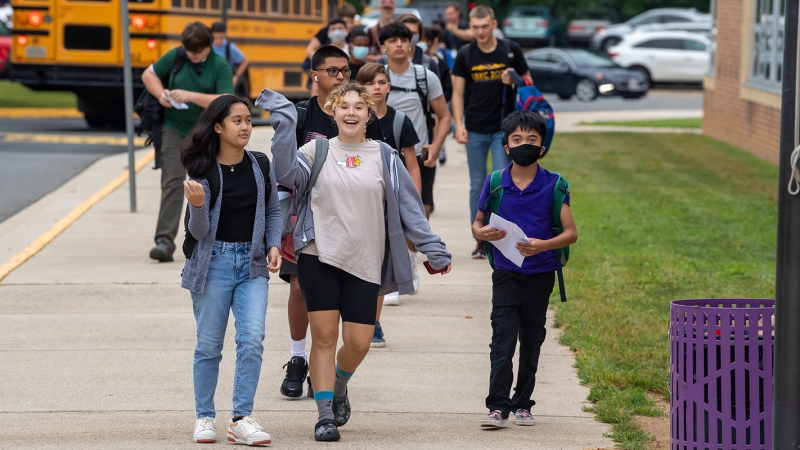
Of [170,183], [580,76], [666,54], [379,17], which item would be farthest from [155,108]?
[666,54]

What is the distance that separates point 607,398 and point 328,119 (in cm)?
191

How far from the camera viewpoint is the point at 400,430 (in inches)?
225

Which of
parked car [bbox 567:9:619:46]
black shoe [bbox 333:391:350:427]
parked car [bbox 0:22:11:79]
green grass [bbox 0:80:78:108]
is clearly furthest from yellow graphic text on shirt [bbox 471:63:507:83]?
parked car [bbox 567:9:619:46]

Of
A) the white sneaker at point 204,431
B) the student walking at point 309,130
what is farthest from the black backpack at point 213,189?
the white sneaker at point 204,431

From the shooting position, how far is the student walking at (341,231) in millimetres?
5441

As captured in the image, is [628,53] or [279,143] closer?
[279,143]

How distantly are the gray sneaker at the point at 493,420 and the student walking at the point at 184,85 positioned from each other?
433 centimetres

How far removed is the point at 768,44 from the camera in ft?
60.8

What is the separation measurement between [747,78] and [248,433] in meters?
15.8

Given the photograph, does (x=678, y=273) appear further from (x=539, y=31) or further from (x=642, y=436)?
(x=539, y=31)

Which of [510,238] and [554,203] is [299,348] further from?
[554,203]

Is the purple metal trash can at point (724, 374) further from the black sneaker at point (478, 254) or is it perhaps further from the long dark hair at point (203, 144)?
the black sneaker at point (478, 254)

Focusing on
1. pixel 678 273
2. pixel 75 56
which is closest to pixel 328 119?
pixel 678 273

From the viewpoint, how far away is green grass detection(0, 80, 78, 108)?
27.5 metres
